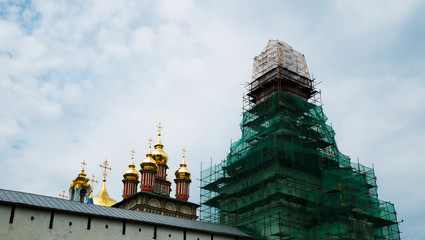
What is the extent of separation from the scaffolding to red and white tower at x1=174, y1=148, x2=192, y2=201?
43.8 ft

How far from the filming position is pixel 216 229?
1064 inches

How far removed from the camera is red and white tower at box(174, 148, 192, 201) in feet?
155

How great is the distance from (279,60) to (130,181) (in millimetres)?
21417

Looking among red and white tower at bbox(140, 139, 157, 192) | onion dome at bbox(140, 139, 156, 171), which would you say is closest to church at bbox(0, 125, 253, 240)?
red and white tower at bbox(140, 139, 157, 192)

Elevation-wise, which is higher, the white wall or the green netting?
the green netting

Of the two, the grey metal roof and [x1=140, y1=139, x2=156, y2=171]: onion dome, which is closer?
the grey metal roof

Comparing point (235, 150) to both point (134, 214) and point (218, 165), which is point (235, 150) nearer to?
point (218, 165)

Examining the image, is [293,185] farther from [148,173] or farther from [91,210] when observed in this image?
[148,173]

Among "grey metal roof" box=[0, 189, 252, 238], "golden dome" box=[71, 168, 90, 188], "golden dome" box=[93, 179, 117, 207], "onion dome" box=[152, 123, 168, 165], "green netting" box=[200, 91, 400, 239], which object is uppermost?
"onion dome" box=[152, 123, 168, 165]

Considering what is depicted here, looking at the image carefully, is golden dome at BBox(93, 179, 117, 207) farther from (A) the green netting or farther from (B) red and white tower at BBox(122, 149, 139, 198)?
(A) the green netting

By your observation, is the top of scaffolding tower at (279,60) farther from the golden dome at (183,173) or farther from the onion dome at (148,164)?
the golden dome at (183,173)

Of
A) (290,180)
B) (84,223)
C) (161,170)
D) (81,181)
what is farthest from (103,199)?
(84,223)

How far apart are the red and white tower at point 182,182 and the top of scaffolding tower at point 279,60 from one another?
1539cm

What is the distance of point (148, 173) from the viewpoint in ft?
149
